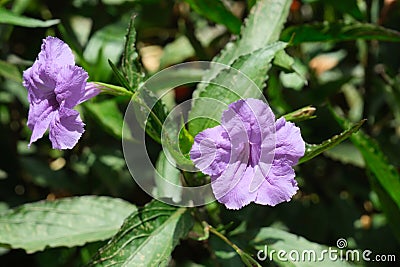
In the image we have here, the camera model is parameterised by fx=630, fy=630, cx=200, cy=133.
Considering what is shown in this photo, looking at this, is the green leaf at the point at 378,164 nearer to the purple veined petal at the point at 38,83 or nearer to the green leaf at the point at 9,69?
the purple veined petal at the point at 38,83

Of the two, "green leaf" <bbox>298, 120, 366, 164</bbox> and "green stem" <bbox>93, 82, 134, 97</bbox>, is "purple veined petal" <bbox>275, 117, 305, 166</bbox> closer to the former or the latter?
"green leaf" <bbox>298, 120, 366, 164</bbox>

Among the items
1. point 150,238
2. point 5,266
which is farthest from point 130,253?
point 5,266

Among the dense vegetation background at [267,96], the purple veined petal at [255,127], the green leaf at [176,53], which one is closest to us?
the purple veined petal at [255,127]

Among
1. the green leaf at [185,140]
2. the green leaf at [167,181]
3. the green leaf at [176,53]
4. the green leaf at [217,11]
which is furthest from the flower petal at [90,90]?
the green leaf at [176,53]

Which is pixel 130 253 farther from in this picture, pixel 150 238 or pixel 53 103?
pixel 53 103

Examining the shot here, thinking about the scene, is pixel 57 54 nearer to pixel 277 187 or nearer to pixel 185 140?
pixel 185 140

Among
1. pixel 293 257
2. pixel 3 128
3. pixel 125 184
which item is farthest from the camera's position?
pixel 3 128

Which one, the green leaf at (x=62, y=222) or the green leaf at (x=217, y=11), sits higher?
the green leaf at (x=217, y=11)
